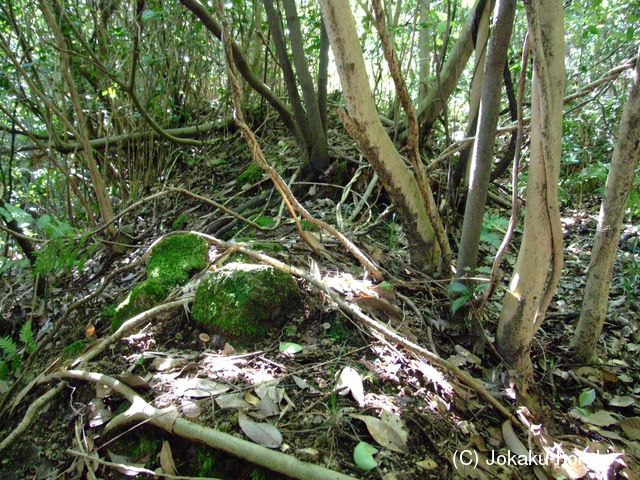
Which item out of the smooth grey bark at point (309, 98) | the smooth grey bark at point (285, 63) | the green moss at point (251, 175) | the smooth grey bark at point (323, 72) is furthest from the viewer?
the green moss at point (251, 175)

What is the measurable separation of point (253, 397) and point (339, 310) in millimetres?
651

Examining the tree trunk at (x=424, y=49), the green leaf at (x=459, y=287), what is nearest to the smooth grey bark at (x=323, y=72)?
the tree trunk at (x=424, y=49)

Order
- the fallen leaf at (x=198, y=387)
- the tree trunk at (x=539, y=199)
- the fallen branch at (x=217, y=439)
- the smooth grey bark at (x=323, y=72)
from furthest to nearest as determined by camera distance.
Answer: the smooth grey bark at (x=323, y=72)
the tree trunk at (x=539, y=199)
the fallen leaf at (x=198, y=387)
the fallen branch at (x=217, y=439)

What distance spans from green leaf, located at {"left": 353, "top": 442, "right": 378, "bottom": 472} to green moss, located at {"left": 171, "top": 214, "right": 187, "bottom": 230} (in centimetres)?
320

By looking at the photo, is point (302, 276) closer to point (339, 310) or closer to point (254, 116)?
point (339, 310)

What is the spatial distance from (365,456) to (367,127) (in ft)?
4.96

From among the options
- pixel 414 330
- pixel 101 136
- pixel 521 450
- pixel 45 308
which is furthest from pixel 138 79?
pixel 521 450

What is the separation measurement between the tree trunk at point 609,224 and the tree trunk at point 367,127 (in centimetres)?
89

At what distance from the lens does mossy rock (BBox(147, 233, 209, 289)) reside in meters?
2.57

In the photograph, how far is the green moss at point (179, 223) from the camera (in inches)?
165

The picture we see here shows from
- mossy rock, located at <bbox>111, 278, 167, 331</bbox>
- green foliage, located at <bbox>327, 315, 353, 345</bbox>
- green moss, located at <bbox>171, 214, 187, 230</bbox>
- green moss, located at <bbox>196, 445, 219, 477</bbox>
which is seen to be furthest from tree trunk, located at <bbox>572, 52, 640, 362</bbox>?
green moss, located at <bbox>171, 214, 187, 230</bbox>

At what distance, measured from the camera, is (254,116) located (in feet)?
17.1

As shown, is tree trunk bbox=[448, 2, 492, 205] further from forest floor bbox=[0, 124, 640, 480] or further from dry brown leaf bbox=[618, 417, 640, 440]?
dry brown leaf bbox=[618, 417, 640, 440]

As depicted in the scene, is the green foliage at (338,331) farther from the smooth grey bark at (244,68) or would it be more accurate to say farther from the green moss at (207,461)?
the smooth grey bark at (244,68)
